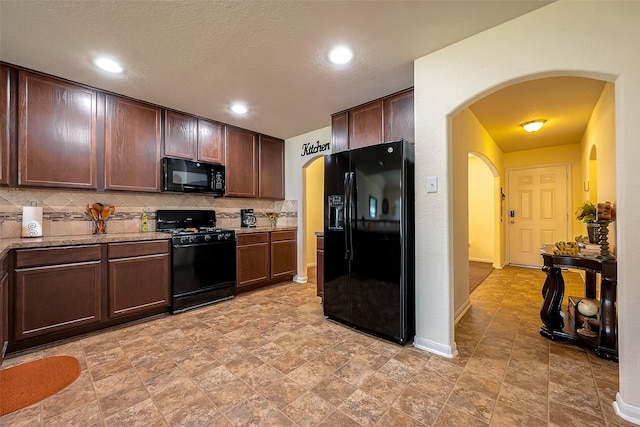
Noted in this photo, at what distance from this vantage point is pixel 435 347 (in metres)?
2.16

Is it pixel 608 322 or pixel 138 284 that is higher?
pixel 138 284

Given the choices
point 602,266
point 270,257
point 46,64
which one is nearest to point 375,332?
point 602,266

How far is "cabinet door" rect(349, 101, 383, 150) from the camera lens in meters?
3.02

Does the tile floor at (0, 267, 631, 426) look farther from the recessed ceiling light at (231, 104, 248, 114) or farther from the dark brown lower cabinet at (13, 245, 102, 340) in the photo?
the recessed ceiling light at (231, 104, 248, 114)

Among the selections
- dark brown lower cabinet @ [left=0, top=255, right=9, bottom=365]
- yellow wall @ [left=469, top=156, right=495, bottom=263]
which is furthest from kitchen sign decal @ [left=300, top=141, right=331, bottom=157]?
yellow wall @ [left=469, top=156, right=495, bottom=263]

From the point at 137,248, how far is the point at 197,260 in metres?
0.64

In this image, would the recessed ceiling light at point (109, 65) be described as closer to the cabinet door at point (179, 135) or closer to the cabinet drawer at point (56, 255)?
the cabinet door at point (179, 135)

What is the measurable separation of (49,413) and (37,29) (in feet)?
8.23

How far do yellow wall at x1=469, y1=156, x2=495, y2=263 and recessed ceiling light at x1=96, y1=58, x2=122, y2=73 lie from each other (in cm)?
641

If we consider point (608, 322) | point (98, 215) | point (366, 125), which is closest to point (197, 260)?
point (98, 215)

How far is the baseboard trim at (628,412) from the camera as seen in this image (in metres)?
1.43

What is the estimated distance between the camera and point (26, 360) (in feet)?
6.70

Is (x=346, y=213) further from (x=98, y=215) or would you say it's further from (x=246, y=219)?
(x=98, y=215)

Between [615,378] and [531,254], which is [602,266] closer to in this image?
[615,378]
